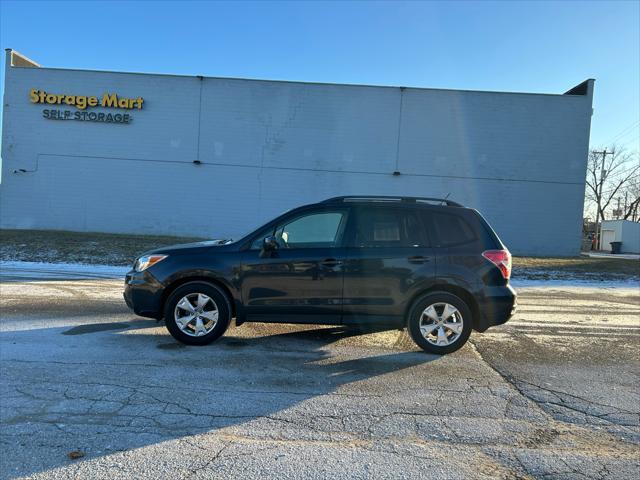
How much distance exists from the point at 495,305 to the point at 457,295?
453mm

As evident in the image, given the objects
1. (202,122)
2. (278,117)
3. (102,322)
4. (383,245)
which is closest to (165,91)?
(202,122)

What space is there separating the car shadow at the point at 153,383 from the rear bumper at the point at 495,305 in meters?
0.80

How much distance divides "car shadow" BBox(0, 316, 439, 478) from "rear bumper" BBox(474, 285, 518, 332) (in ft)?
2.64

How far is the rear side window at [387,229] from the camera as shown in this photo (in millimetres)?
5789

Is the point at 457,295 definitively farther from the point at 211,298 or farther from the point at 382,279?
the point at 211,298

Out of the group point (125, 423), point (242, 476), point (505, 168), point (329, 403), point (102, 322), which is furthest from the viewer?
point (505, 168)

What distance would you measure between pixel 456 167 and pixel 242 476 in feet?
79.0

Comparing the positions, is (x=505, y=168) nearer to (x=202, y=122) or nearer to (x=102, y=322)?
(x=202, y=122)

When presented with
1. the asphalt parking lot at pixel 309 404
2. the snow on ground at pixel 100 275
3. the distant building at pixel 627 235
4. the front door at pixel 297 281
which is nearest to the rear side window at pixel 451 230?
the front door at pixel 297 281

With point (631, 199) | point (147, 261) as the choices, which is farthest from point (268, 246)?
point (631, 199)

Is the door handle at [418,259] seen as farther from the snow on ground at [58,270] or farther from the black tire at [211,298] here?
the snow on ground at [58,270]

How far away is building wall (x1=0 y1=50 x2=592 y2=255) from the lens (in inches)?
985

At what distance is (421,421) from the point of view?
12.7 feet

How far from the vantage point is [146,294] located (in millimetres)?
5887
